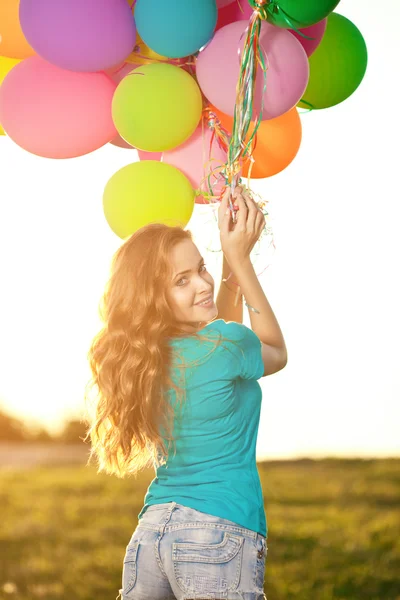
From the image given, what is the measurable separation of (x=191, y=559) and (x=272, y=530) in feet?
9.60

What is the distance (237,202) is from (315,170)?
183 cm

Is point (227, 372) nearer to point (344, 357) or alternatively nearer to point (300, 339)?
point (300, 339)

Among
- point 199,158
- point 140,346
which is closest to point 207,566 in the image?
point 140,346

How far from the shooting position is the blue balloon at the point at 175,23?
4.89 ft

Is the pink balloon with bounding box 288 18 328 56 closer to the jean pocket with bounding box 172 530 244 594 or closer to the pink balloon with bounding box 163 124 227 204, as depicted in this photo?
the pink balloon with bounding box 163 124 227 204

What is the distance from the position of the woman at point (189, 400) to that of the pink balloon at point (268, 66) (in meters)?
0.25

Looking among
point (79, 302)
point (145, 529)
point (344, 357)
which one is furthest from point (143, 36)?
point (344, 357)

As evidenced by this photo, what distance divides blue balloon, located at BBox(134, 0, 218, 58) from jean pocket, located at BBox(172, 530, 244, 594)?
35.6 inches

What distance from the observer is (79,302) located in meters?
3.29

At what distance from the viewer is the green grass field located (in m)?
3.85

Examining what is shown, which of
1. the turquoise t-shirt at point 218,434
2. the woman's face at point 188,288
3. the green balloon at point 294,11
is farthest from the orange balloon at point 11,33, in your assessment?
the turquoise t-shirt at point 218,434

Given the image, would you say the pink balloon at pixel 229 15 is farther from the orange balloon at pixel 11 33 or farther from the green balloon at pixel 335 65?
the orange balloon at pixel 11 33

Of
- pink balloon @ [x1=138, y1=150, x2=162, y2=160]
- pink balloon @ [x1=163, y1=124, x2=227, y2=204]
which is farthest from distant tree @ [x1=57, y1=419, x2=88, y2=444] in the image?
pink balloon @ [x1=163, y1=124, x2=227, y2=204]

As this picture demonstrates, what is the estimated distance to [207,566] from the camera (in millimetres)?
1232
